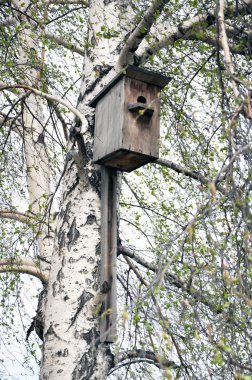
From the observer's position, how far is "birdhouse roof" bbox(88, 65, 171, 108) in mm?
3504

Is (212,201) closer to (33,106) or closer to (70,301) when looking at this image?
(70,301)

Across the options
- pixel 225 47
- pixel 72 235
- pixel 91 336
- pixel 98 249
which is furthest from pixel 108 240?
pixel 225 47

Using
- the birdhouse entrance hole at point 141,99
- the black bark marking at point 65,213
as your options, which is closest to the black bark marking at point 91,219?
Result: the black bark marking at point 65,213

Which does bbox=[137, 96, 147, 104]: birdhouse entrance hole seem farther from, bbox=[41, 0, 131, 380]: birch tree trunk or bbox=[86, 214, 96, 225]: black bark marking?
bbox=[86, 214, 96, 225]: black bark marking

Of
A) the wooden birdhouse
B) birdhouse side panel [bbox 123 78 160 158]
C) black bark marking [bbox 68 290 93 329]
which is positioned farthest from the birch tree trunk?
birdhouse side panel [bbox 123 78 160 158]

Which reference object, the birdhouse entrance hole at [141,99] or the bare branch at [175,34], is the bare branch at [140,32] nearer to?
the bare branch at [175,34]

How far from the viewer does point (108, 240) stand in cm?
358

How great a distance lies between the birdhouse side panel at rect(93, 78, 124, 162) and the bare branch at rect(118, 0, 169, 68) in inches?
8.1

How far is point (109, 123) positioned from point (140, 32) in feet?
1.71

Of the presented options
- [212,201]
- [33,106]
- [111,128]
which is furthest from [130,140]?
[33,106]

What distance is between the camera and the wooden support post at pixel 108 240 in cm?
348

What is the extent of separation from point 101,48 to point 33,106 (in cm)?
180

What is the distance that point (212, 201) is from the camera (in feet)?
6.77

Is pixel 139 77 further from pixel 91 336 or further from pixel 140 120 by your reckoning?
pixel 91 336
